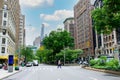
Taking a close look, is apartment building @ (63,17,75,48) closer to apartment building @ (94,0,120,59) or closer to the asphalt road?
apartment building @ (94,0,120,59)

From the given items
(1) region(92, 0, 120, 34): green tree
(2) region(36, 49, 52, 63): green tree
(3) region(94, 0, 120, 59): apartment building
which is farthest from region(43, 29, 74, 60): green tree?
(1) region(92, 0, 120, 34): green tree

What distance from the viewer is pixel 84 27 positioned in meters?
130

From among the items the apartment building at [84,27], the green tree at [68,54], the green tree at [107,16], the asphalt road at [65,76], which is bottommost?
the asphalt road at [65,76]

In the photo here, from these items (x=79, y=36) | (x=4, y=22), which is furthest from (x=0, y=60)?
(x=79, y=36)

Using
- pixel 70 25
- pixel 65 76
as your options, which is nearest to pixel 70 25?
pixel 70 25

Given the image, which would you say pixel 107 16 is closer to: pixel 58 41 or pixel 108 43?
pixel 108 43

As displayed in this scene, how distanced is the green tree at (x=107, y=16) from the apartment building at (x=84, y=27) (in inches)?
3295

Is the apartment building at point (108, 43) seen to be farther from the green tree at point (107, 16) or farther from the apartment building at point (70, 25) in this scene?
the apartment building at point (70, 25)

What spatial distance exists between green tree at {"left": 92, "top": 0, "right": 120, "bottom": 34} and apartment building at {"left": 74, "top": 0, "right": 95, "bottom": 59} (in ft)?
275

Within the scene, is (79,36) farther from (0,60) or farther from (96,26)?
(96,26)

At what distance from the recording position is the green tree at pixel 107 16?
27156mm

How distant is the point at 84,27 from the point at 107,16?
333 ft

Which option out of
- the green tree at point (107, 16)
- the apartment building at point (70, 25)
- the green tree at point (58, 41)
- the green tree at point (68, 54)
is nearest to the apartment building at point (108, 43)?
the green tree at point (68, 54)

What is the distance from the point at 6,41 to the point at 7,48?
2396 mm
